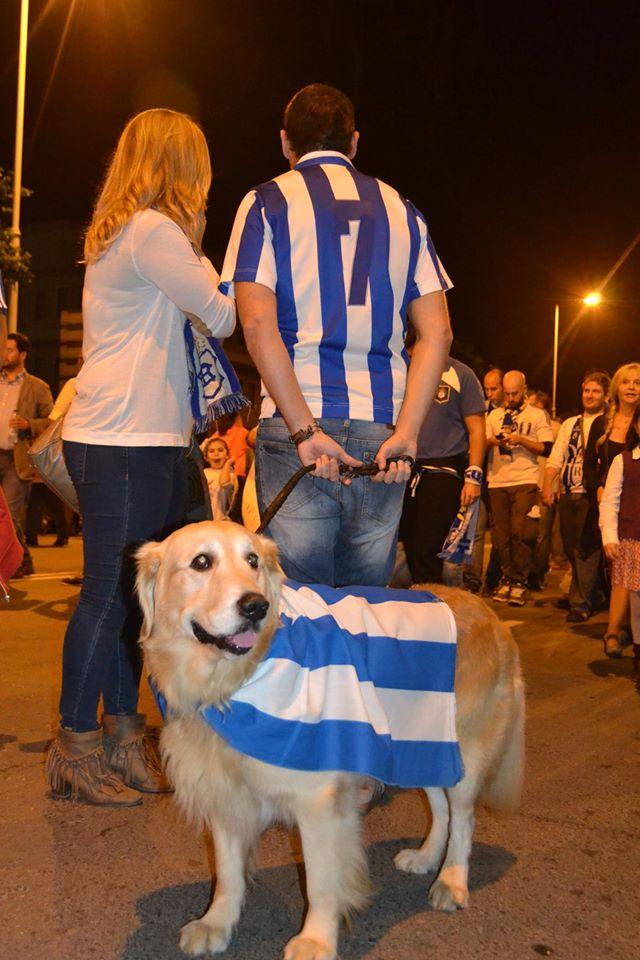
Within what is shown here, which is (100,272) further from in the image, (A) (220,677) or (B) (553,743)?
(B) (553,743)

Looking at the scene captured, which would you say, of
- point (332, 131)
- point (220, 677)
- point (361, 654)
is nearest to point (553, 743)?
point (361, 654)

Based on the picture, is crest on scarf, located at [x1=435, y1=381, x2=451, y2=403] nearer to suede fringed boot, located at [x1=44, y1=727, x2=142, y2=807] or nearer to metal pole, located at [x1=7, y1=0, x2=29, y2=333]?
suede fringed boot, located at [x1=44, y1=727, x2=142, y2=807]

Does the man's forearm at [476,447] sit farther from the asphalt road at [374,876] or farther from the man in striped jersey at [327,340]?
the man in striped jersey at [327,340]

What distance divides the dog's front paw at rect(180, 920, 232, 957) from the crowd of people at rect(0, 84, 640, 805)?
98 cm

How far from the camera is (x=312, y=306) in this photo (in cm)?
285

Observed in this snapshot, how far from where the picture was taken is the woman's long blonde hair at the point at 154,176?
126 inches

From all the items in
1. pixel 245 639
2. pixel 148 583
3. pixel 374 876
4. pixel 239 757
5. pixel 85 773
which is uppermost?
pixel 148 583

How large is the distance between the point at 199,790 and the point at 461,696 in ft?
2.88

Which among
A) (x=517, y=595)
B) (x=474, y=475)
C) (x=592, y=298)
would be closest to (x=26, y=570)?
(x=517, y=595)

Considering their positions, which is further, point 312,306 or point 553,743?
point 553,743

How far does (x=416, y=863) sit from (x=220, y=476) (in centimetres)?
577

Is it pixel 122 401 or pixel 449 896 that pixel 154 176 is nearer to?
pixel 122 401

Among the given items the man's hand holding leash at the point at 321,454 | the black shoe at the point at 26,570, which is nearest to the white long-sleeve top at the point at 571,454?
the black shoe at the point at 26,570

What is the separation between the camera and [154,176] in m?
3.25
